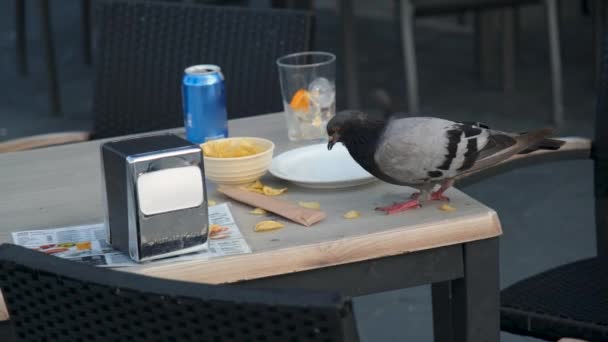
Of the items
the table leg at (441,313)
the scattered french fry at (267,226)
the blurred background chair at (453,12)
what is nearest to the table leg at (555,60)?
the blurred background chair at (453,12)

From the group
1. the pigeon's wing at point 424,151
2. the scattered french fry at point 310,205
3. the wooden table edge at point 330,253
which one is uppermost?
the pigeon's wing at point 424,151

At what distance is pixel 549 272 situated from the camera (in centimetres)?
200

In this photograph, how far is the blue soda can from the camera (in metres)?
1.79

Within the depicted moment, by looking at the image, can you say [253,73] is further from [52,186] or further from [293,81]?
[52,186]

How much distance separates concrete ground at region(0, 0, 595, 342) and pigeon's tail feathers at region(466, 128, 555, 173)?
1.22m

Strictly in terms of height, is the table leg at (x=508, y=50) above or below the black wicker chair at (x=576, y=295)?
above

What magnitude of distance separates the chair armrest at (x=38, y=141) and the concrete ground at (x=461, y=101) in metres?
0.97

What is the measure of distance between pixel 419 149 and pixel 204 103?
1.50 ft

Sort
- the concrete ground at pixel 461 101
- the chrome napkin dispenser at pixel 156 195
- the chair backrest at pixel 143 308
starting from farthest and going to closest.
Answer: the concrete ground at pixel 461 101 → the chrome napkin dispenser at pixel 156 195 → the chair backrest at pixel 143 308

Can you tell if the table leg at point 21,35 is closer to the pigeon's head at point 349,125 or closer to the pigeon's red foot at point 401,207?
the pigeon's head at point 349,125

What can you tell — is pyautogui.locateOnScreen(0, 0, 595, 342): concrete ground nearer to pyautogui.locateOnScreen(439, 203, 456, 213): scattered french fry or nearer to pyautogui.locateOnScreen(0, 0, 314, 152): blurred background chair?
pyautogui.locateOnScreen(0, 0, 314, 152): blurred background chair

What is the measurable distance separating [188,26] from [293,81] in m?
0.57

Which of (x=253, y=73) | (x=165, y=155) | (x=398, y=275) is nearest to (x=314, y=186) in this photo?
(x=398, y=275)

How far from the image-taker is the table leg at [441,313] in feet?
5.97
